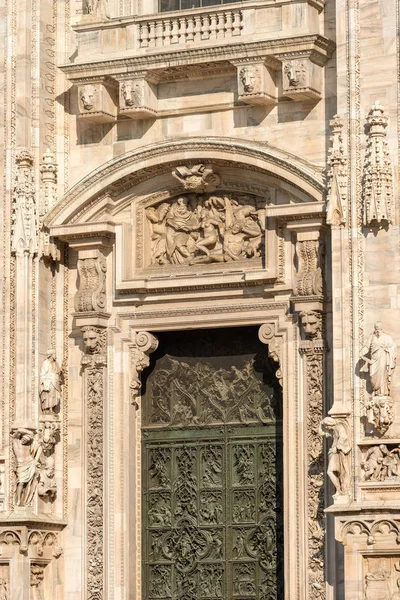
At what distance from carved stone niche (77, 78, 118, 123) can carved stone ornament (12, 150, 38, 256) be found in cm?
93

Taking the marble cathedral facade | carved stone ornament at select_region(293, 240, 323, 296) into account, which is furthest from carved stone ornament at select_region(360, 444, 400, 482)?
carved stone ornament at select_region(293, 240, 323, 296)

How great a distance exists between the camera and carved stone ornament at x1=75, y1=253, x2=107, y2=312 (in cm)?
2867

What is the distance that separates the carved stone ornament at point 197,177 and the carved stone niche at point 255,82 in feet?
3.41

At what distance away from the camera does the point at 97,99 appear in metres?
28.7

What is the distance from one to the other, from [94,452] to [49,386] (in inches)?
39.4

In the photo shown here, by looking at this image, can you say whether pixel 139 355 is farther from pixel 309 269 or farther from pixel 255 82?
pixel 255 82

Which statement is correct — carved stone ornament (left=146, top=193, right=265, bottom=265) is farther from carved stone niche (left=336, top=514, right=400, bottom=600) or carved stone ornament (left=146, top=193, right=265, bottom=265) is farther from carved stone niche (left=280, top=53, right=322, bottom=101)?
carved stone niche (left=336, top=514, right=400, bottom=600)

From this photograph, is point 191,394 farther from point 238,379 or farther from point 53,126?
point 53,126

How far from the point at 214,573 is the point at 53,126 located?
6121 mm

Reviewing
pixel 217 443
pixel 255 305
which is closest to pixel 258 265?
pixel 255 305

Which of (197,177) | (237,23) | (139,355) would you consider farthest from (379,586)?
(237,23)

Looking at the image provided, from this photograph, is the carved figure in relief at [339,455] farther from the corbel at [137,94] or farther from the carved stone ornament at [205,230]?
the corbel at [137,94]

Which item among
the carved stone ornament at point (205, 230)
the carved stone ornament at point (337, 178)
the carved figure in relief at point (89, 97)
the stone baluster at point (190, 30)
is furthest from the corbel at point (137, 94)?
the carved stone ornament at point (337, 178)

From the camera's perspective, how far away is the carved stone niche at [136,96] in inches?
1118
